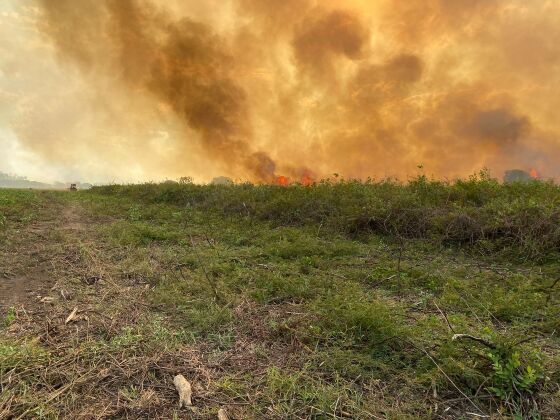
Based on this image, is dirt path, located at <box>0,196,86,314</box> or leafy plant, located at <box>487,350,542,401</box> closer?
leafy plant, located at <box>487,350,542,401</box>

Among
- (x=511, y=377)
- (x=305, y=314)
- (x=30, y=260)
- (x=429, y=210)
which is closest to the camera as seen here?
(x=511, y=377)

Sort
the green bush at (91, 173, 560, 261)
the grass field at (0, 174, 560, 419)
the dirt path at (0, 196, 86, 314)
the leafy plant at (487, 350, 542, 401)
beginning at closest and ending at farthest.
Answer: the leafy plant at (487, 350, 542, 401) < the grass field at (0, 174, 560, 419) < the dirt path at (0, 196, 86, 314) < the green bush at (91, 173, 560, 261)

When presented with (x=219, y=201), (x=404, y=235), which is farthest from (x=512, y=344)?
(x=219, y=201)

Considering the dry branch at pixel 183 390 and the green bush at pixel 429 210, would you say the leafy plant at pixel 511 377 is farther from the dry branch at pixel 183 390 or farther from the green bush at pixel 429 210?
the green bush at pixel 429 210

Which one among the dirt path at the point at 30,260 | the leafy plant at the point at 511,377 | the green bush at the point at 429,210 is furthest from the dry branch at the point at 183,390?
the green bush at the point at 429,210

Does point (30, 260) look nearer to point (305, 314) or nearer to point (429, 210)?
point (305, 314)

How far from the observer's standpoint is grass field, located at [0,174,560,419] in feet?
10.0

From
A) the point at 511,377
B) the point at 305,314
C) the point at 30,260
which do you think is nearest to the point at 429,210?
the point at 305,314

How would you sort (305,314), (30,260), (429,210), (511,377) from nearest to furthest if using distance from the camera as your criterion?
(511,377), (305,314), (30,260), (429,210)

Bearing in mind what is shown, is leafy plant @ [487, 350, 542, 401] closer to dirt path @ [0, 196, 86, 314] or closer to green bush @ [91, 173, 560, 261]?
green bush @ [91, 173, 560, 261]

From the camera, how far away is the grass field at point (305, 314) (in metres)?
3.06

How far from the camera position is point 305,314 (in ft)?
14.7

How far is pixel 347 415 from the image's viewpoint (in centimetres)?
293

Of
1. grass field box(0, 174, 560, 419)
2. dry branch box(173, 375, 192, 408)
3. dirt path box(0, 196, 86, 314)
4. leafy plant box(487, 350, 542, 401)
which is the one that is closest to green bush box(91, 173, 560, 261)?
grass field box(0, 174, 560, 419)
